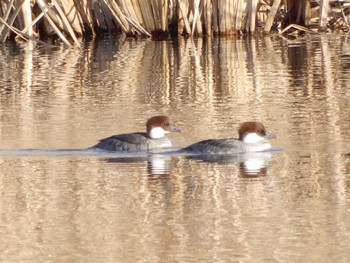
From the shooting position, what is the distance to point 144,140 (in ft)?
34.7

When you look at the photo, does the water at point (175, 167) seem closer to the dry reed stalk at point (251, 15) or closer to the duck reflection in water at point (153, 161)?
the duck reflection in water at point (153, 161)

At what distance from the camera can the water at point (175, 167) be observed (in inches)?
289

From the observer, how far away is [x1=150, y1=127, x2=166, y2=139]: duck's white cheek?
10602 mm

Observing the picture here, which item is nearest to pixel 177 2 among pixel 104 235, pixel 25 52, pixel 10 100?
pixel 25 52

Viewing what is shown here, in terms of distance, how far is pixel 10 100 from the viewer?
1367 cm

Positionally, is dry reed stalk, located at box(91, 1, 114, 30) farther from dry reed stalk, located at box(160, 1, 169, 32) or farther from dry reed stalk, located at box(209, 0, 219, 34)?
dry reed stalk, located at box(209, 0, 219, 34)

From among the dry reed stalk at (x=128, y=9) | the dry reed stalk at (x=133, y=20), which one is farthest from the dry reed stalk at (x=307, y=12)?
the dry reed stalk at (x=128, y=9)

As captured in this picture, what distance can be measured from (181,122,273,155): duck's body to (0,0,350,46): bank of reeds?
797 cm

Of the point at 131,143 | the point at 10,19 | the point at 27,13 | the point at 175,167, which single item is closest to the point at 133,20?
the point at 27,13

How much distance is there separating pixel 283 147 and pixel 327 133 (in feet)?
2.33

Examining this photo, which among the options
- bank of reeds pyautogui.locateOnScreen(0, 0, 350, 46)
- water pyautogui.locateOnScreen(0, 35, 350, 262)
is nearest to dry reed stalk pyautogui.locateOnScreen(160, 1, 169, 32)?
bank of reeds pyautogui.locateOnScreen(0, 0, 350, 46)

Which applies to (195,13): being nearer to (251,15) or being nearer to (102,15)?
(251,15)

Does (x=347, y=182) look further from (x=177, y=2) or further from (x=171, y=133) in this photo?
(x=177, y=2)

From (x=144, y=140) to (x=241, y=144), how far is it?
86cm
